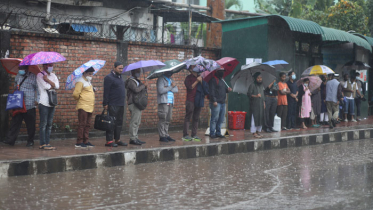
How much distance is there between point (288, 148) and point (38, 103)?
20.6ft

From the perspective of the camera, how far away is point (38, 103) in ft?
31.2

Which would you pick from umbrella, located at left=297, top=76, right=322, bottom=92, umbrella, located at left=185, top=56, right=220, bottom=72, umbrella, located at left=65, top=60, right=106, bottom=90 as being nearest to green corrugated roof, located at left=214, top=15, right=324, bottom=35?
umbrella, located at left=297, top=76, right=322, bottom=92

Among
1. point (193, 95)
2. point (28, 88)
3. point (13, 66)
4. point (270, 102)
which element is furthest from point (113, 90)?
point (270, 102)

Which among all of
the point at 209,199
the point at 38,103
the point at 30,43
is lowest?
the point at 209,199

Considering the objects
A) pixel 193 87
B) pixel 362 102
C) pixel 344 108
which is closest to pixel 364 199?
pixel 193 87

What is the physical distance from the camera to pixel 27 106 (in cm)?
974

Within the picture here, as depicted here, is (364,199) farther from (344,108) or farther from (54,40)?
(344,108)

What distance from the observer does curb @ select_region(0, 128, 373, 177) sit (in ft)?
26.1

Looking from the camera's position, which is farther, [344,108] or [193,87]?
[344,108]

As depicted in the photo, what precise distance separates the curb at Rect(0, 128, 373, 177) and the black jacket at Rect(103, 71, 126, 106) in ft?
4.00

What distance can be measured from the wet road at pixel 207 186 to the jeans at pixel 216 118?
221cm

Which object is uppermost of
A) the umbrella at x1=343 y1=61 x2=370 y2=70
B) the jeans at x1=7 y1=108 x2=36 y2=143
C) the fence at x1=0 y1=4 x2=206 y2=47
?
the fence at x1=0 y1=4 x2=206 y2=47

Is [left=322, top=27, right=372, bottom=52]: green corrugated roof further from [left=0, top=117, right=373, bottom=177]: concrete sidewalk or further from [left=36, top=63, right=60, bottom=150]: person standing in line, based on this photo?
[left=36, top=63, right=60, bottom=150]: person standing in line

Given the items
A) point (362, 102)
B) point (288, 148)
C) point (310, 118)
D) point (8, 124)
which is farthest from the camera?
point (362, 102)
